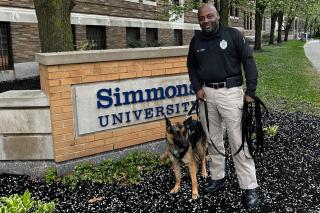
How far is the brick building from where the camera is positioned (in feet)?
50.8

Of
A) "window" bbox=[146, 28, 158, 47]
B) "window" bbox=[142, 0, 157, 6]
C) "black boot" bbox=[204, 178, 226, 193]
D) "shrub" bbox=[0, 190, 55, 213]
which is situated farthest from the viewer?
"window" bbox=[146, 28, 158, 47]

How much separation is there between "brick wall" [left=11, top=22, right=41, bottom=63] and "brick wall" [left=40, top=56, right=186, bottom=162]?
37.7 ft

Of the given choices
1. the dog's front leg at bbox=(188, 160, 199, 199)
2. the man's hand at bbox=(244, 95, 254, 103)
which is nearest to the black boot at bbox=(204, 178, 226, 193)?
the dog's front leg at bbox=(188, 160, 199, 199)

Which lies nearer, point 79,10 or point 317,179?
point 317,179

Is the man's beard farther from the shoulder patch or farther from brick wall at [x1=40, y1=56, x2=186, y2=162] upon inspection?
brick wall at [x1=40, y1=56, x2=186, y2=162]

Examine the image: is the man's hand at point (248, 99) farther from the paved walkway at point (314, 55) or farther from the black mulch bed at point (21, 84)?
the paved walkway at point (314, 55)

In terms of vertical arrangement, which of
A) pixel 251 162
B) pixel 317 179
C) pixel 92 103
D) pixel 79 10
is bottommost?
pixel 317 179

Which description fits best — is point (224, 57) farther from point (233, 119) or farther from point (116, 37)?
point (116, 37)

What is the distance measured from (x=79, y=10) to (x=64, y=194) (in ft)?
51.0

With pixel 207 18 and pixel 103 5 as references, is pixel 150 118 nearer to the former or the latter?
pixel 207 18

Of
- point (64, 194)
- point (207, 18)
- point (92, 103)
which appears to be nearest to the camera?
point (207, 18)

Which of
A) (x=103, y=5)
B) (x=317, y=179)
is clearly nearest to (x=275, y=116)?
(x=317, y=179)

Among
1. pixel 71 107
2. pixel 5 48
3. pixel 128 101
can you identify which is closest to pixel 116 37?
pixel 5 48

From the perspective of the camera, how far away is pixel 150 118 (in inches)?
228
